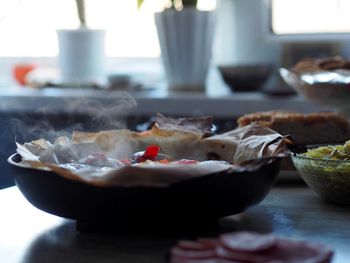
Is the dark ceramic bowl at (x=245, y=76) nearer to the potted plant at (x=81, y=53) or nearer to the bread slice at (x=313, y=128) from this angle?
the potted plant at (x=81, y=53)

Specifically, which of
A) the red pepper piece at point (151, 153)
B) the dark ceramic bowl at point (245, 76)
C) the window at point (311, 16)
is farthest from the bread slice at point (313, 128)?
the window at point (311, 16)

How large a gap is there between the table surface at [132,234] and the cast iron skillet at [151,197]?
0.11ft

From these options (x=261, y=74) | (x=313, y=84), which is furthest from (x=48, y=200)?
(x=261, y=74)

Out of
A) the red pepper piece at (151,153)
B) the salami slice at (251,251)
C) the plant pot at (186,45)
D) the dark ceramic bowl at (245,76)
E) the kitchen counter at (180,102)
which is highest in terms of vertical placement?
the salami slice at (251,251)

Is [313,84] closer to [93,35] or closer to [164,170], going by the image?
[164,170]

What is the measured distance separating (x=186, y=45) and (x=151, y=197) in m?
2.04

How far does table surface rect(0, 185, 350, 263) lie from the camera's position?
101 centimetres

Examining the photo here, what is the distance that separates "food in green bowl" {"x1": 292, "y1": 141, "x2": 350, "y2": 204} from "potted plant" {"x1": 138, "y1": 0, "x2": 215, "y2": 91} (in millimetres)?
1700

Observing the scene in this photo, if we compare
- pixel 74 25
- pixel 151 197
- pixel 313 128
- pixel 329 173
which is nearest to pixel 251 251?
pixel 151 197

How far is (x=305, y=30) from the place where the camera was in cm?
319

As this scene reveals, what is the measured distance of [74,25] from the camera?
11.2 ft

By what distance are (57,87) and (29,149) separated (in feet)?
6.46

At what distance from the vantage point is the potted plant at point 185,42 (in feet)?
9.78

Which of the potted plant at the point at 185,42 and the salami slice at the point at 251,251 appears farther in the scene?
the potted plant at the point at 185,42
